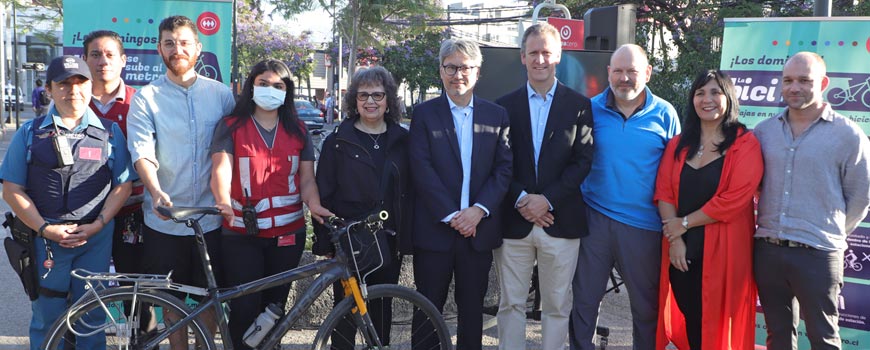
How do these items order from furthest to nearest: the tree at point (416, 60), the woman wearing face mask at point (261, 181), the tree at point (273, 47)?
the tree at point (416, 60) < the tree at point (273, 47) < the woman wearing face mask at point (261, 181)

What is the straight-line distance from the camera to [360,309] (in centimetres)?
383

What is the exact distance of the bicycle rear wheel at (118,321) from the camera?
3645mm

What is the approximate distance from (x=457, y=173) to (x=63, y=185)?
2.09m

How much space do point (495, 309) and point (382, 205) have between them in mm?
1650

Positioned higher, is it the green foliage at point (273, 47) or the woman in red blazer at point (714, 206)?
the green foliage at point (273, 47)

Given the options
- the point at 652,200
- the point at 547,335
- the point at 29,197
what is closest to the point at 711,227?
the point at 652,200

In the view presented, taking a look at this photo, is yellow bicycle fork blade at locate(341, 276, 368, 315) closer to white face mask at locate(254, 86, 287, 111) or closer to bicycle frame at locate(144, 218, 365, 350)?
bicycle frame at locate(144, 218, 365, 350)

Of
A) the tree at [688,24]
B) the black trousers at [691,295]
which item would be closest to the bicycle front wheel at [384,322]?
the black trousers at [691,295]

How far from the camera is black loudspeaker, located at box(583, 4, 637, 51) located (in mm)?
8484

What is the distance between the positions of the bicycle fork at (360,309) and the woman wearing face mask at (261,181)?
0.40m

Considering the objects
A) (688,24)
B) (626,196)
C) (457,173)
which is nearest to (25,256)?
(457,173)

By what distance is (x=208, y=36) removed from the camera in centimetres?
549

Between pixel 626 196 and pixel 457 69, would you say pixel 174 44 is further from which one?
pixel 626 196

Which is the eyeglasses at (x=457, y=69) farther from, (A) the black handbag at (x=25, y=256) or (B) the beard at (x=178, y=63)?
(A) the black handbag at (x=25, y=256)
